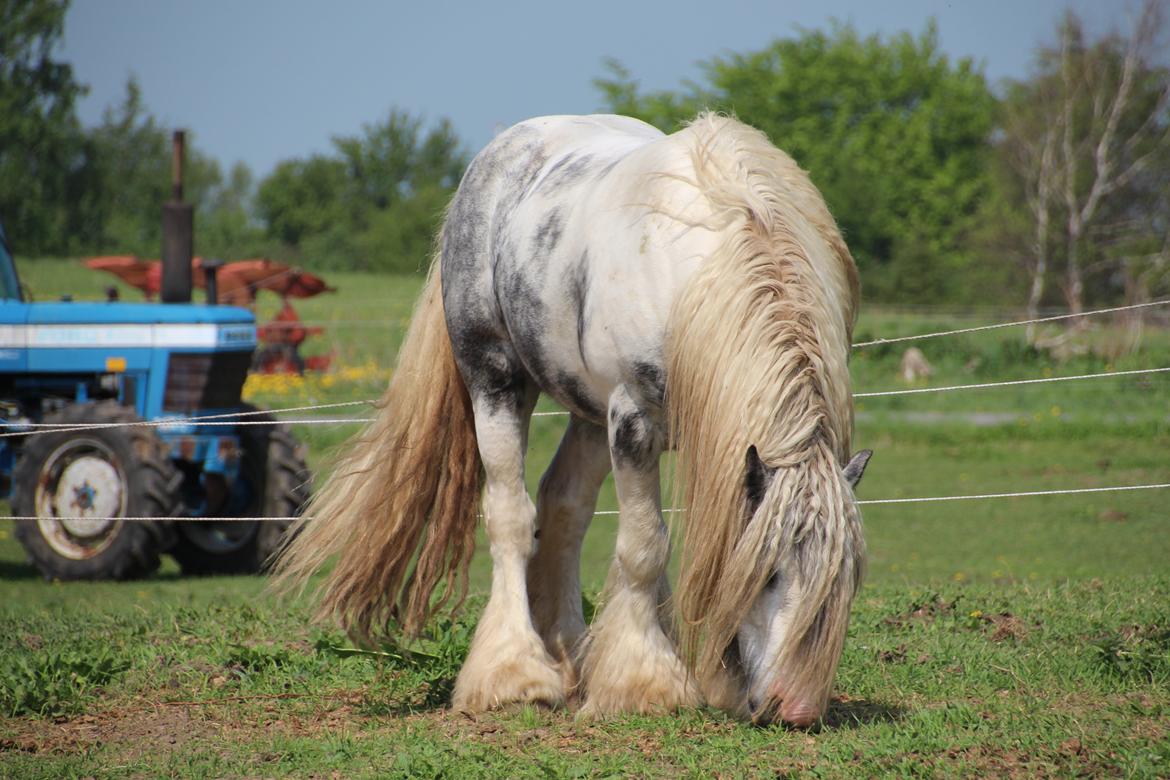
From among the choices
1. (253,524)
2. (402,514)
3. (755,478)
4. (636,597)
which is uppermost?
(755,478)

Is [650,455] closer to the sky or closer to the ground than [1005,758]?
closer to the sky

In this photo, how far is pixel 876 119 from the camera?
167 ft

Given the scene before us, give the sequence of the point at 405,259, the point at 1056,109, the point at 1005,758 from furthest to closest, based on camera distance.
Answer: the point at 405,259
the point at 1056,109
the point at 1005,758

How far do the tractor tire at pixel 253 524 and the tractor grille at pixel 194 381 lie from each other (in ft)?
1.65

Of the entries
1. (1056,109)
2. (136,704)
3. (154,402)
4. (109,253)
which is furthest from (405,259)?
(136,704)

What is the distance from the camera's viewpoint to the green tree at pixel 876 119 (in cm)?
4656

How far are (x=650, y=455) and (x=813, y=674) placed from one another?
85 cm

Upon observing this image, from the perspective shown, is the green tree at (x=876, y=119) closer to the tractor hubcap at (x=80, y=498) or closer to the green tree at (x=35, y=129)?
the green tree at (x=35, y=129)

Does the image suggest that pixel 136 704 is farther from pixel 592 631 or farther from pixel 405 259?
pixel 405 259

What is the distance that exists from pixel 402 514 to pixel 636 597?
3.48 ft

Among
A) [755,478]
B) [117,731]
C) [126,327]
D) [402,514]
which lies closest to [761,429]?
[755,478]

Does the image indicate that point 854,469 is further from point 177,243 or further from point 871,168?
point 871,168

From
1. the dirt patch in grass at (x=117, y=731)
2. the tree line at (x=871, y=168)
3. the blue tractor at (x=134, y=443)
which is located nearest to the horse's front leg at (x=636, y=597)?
the dirt patch in grass at (x=117, y=731)

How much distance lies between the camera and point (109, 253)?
38594 mm
